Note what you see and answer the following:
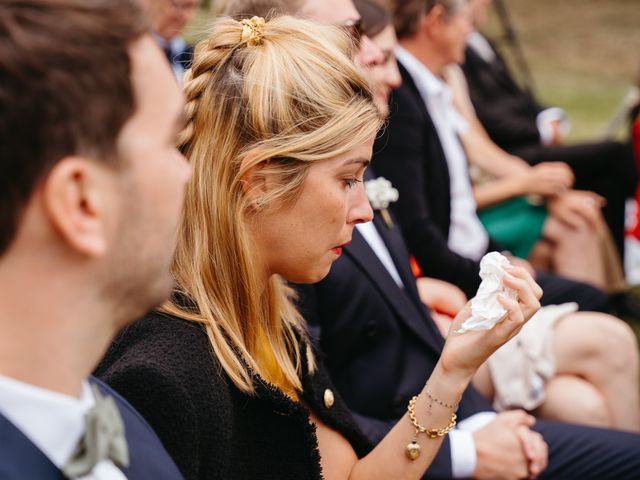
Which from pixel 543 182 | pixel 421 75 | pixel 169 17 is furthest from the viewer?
pixel 543 182

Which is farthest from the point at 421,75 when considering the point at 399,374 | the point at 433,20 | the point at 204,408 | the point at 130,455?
the point at 130,455

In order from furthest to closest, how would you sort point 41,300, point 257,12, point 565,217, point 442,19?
point 565,217 → point 442,19 → point 257,12 → point 41,300

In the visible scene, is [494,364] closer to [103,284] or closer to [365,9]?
[365,9]

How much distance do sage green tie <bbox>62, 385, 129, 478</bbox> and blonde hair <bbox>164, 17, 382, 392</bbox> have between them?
0.58m

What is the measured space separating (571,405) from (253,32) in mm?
1675

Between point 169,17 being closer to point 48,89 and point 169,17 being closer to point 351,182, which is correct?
point 351,182

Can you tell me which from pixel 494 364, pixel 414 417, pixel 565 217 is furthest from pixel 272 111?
pixel 565 217

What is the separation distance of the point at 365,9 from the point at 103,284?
225cm

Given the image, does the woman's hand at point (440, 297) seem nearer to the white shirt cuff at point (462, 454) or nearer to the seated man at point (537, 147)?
the white shirt cuff at point (462, 454)

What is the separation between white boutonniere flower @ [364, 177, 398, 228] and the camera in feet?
8.73

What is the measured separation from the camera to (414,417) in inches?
72.3

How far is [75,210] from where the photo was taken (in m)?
0.95

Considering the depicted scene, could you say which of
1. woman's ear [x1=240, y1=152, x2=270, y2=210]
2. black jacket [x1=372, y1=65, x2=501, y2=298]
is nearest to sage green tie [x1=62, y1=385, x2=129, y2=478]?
woman's ear [x1=240, y1=152, x2=270, y2=210]

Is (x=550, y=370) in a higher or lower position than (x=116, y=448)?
lower
